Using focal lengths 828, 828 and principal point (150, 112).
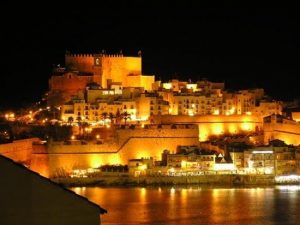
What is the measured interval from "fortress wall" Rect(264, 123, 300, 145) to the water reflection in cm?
331

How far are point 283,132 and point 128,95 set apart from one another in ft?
17.7

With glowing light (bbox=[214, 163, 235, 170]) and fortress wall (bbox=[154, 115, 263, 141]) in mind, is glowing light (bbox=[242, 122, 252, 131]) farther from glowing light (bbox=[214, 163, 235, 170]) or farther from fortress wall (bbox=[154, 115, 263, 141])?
glowing light (bbox=[214, 163, 235, 170])

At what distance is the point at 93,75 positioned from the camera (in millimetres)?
28953

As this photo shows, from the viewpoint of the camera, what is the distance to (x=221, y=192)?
22.8 meters

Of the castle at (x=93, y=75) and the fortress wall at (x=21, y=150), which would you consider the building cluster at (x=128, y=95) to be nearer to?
the castle at (x=93, y=75)

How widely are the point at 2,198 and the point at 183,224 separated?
35.7 feet

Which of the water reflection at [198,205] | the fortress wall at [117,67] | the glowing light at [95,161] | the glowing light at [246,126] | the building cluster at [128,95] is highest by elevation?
the fortress wall at [117,67]

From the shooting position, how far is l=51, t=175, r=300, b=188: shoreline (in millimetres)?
24531

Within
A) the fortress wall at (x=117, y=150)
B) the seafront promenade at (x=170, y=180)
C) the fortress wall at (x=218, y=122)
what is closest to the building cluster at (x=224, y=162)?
the seafront promenade at (x=170, y=180)

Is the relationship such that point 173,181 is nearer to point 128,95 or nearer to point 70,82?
point 128,95

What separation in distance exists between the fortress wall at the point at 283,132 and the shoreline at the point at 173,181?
2.55m

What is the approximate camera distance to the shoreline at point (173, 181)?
24.5m

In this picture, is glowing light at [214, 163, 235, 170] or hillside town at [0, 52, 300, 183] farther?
glowing light at [214, 163, 235, 170]

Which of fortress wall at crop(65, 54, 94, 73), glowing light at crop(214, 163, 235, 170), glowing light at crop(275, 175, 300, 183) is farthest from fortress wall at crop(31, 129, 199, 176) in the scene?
fortress wall at crop(65, 54, 94, 73)
